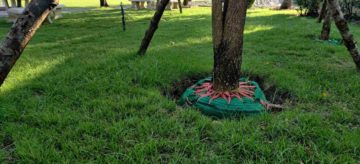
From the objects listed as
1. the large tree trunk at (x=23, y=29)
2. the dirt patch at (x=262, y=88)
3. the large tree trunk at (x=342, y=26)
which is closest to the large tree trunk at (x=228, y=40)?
the dirt patch at (x=262, y=88)

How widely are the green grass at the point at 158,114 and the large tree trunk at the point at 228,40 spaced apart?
1.80 feet

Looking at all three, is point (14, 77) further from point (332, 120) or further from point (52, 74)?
point (332, 120)

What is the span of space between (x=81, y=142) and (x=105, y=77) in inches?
60.8

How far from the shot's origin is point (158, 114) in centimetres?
304

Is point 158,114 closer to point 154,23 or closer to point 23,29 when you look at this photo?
point 23,29

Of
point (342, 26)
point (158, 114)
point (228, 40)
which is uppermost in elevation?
point (342, 26)

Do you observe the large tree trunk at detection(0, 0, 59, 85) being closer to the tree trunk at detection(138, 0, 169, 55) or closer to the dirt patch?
the dirt patch

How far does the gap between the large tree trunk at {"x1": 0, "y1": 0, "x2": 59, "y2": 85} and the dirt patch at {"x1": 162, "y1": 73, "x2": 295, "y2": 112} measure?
174cm

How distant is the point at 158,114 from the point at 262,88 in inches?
61.2

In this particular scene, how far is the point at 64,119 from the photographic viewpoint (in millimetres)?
2924

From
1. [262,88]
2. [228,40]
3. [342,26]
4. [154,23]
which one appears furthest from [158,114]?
[342,26]

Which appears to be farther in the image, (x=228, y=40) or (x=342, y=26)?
(x=342, y=26)

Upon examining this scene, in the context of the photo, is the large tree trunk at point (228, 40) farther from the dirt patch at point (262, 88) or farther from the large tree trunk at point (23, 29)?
the large tree trunk at point (23, 29)

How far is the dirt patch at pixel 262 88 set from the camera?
3558 mm
